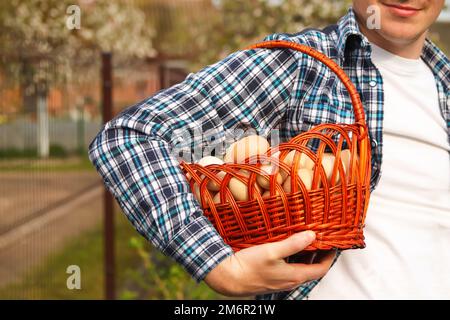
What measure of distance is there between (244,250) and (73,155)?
174 inches

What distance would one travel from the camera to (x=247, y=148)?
61.8 inches

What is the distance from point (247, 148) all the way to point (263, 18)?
5898mm

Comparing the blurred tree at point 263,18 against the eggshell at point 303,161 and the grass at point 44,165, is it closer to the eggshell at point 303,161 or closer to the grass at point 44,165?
the grass at point 44,165

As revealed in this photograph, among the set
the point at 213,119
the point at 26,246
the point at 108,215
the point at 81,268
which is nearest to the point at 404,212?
the point at 213,119

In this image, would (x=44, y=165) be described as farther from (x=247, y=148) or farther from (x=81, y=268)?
(x=247, y=148)

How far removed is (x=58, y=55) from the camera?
15.7 feet

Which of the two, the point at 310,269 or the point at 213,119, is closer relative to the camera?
the point at 310,269

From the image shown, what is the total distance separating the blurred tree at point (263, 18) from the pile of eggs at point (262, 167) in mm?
5225

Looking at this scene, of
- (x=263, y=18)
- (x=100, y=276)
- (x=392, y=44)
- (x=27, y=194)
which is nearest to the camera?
(x=392, y=44)

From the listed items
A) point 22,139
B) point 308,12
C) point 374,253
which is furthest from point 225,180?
point 308,12

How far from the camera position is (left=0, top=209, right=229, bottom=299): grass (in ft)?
12.6

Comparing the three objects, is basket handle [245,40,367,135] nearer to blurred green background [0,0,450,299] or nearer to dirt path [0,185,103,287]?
blurred green background [0,0,450,299]

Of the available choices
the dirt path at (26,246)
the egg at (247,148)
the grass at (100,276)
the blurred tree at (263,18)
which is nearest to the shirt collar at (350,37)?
the egg at (247,148)

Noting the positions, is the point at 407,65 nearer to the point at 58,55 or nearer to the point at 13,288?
the point at 58,55
